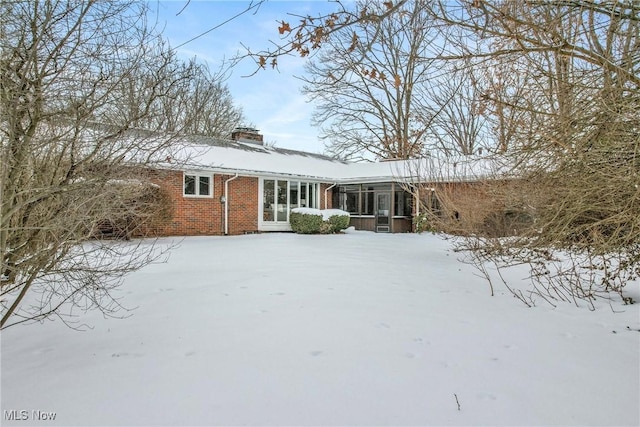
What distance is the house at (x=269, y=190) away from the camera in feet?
46.3

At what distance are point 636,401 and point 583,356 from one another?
788mm

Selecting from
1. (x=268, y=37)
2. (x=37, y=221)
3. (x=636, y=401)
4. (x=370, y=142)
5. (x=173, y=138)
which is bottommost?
(x=636, y=401)

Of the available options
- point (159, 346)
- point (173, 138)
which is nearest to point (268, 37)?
point (173, 138)

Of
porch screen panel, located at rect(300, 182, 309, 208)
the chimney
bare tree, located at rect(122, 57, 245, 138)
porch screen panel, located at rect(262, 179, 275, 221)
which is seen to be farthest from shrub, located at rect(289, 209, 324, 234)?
bare tree, located at rect(122, 57, 245, 138)

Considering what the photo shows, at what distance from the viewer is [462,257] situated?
9.74 m

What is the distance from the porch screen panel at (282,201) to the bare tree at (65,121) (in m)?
12.7

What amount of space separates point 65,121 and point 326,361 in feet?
9.53

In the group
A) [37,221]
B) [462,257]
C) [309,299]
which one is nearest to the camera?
[37,221]

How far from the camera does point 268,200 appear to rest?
651 inches

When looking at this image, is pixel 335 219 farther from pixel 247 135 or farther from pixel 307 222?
pixel 247 135

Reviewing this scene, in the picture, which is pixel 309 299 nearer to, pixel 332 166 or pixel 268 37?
pixel 268 37

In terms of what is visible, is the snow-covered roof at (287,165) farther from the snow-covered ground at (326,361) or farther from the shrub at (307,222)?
the snow-covered ground at (326,361)

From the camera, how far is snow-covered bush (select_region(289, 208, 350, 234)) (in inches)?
621

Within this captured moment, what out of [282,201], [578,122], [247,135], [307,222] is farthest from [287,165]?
[578,122]
